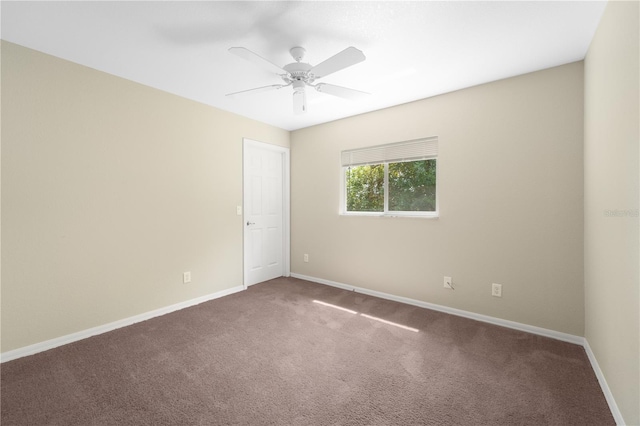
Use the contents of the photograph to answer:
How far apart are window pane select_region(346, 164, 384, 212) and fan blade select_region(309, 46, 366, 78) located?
1895 millimetres

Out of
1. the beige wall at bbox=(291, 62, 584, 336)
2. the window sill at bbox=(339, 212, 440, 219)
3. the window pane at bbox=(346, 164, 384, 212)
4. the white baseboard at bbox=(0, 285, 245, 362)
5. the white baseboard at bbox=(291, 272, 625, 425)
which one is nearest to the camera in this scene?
the white baseboard at bbox=(291, 272, 625, 425)

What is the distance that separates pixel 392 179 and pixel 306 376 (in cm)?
248

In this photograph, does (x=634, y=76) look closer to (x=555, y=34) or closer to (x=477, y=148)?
(x=555, y=34)

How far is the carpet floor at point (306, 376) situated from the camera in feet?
5.14

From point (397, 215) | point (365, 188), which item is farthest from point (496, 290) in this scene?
point (365, 188)

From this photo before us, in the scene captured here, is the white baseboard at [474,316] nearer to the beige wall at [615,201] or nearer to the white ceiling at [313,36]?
the beige wall at [615,201]

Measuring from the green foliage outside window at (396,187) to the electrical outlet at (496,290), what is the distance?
38.7 inches

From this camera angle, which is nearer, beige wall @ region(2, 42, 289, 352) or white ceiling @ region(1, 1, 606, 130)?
white ceiling @ region(1, 1, 606, 130)

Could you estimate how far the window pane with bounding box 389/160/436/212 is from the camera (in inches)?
126

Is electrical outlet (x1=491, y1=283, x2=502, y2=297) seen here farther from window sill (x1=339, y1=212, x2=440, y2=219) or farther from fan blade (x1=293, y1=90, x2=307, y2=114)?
fan blade (x1=293, y1=90, x2=307, y2=114)

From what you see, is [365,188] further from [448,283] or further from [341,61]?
[341,61]

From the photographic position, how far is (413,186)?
3.36 metres

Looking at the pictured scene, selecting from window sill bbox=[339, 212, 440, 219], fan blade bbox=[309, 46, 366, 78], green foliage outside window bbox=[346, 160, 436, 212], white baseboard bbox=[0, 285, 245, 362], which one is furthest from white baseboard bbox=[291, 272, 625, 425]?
fan blade bbox=[309, 46, 366, 78]

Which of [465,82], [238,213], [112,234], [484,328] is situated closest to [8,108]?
[112,234]
